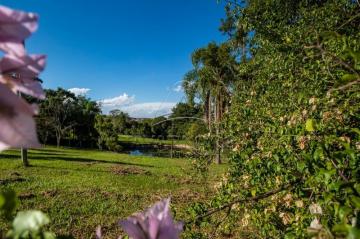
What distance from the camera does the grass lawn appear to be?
8.14 m

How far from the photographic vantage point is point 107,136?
37125 millimetres

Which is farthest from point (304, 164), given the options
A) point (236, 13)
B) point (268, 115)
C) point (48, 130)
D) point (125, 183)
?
point (48, 130)

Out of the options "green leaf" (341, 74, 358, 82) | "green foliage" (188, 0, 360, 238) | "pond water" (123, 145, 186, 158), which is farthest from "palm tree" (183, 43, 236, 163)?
"green leaf" (341, 74, 358, 82)

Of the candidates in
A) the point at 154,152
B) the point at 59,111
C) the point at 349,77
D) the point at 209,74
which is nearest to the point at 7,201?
the point at 349,77

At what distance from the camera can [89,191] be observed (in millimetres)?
11555

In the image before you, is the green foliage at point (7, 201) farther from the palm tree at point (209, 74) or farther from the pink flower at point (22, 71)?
the palm tree at point (209, 74)

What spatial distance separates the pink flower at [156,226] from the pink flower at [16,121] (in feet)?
0.70

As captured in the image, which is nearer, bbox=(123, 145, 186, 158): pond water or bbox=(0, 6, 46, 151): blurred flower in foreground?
bbox=(0, 6, 46, 151): blurred flower in foreground

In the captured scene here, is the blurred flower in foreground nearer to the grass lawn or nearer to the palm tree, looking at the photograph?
the grass lawn

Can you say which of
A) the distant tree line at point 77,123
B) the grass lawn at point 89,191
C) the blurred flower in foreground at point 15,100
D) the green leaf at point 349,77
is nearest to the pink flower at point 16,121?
the blurred flower in foreground at point 15,100

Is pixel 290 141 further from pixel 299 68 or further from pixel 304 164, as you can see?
pixel 299 68

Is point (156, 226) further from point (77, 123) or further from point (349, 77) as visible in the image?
point (77, 123)

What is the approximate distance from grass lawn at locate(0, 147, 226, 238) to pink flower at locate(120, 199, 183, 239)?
4.85m

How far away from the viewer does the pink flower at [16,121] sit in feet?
0.92
